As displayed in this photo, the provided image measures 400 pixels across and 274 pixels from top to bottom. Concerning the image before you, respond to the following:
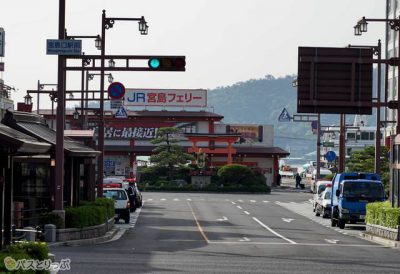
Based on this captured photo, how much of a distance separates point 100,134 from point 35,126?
7714 mm

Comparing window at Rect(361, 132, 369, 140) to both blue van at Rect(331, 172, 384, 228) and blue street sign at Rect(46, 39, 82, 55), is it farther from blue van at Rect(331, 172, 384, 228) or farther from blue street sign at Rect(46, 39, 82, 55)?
blue street sign at Rect(46, 39, 82, 55)

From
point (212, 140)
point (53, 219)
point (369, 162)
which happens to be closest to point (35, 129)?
point (53, 219)

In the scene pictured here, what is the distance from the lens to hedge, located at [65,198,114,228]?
107ft

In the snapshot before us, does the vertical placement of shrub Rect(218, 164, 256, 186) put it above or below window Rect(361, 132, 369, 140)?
below

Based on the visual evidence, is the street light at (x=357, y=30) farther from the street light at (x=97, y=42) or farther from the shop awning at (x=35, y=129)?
the shop awning at (x=35, y=129)

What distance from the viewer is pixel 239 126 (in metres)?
122

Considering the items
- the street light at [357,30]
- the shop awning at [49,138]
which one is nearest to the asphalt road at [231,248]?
the shop awning at [49,138]

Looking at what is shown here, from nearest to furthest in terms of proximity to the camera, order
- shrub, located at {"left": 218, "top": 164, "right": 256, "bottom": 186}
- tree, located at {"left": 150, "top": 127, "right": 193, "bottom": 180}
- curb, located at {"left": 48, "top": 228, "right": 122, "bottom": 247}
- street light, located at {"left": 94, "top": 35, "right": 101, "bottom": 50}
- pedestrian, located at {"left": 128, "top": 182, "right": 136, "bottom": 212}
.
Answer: curb, located at {"left": 48, "top": 228, "right": 122, "bottom": 247}, street light, located at {"left": 94, "top": 35, "right": 101, "bottom": 50}, pedestrian, located at {"left": 128, "top": 182, "right": 136, "bottom": 212}, shrub, located at {"left": 218, "top": 164, "right": 256, "bottom": 186}, tree, located at {"left": 150, "top": 127, "right": 193, "bottom": 180}

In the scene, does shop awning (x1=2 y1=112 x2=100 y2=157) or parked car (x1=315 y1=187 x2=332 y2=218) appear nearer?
shop awning (x1=2 y1=112 x2=100 y2=157)

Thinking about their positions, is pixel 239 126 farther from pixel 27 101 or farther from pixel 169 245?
pixel 169 245

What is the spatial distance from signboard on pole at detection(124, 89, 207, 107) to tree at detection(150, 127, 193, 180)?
16820 millimetres

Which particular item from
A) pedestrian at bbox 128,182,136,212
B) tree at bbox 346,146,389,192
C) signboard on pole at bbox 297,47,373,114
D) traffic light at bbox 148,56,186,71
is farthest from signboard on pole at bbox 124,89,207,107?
traffic light at bbox 148,56,186,71

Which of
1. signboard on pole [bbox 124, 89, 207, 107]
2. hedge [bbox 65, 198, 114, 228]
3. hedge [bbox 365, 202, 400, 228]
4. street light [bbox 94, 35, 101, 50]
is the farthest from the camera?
signboard on pole [bbox 124, 89, 207, 107]

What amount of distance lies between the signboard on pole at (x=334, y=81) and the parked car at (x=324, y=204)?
1436cm
